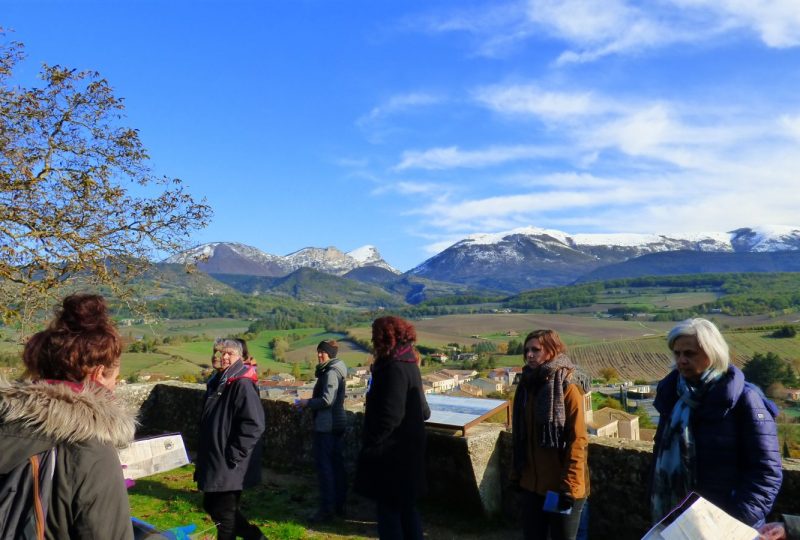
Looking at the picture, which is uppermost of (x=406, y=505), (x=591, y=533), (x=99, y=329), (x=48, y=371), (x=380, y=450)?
(x=99, y=329)

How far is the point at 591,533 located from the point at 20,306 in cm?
852

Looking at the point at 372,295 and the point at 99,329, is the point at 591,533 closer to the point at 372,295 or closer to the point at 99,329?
the point at 99,329

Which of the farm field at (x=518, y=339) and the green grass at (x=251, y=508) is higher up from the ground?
the green grass at (x=251, y=508)

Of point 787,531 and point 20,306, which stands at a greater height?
point 20,306

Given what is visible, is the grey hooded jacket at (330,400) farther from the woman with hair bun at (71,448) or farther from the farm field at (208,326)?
the farm field at (208,326)

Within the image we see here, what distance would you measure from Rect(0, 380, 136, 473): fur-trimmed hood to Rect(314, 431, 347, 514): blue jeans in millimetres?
3315

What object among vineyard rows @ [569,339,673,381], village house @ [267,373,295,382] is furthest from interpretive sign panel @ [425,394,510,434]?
vineyard rows @ [569,339,673,381]

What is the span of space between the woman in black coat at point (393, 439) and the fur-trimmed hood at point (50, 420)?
2026 millimetres

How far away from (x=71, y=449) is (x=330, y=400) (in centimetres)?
333

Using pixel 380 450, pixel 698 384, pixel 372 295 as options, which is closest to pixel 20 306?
pixel 380 450

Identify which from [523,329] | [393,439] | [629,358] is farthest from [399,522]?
[523,329]

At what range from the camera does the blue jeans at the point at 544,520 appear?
3125 mm

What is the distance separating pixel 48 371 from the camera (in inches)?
73.9

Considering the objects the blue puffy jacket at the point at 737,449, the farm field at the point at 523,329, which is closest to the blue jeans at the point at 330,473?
the blue puffy jacket at the point at 737,449
